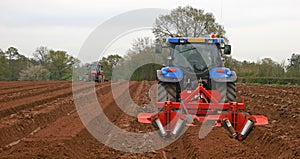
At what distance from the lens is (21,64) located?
68438 millimetres

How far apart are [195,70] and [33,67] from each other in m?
62.3

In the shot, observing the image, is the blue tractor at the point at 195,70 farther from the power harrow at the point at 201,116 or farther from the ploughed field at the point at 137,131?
the ploughed field at the point at 137,131

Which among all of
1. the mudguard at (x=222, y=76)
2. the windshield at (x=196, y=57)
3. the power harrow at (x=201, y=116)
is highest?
the windshield at (x=196, y=57)

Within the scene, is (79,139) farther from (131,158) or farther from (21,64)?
(21,64)

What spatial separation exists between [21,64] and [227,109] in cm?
6485

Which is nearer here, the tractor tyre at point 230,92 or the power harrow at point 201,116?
the power harrow at point 201,116

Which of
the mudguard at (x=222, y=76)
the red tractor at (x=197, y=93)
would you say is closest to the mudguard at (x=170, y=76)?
the red tractor at (x=197, y=93)

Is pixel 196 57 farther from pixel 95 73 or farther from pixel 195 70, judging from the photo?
pixel 95 73

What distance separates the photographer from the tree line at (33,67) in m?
63.6

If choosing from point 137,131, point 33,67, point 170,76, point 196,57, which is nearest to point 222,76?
point 196,57

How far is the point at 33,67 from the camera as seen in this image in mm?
67875

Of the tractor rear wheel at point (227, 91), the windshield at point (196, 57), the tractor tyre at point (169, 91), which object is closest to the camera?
the tractor tyre at point (169, 91)

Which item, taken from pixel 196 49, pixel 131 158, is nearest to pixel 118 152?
pixel 131 158

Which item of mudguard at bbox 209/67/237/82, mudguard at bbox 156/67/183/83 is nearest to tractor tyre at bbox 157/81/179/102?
mudguard at bbox 156/67/183/83
